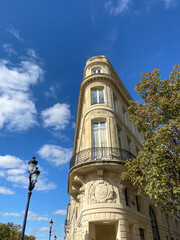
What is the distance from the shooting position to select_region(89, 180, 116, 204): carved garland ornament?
8.83 metres

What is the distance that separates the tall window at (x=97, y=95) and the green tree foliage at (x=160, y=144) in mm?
4127

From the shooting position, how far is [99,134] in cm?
1191

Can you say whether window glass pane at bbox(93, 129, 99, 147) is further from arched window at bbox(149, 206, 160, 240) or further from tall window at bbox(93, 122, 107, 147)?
arched window at bbox(149, 206, 160, 240)

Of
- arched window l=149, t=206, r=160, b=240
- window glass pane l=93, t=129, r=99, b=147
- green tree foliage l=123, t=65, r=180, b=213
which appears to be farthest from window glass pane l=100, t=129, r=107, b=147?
arched window l=149, t=206, r=160, b=240

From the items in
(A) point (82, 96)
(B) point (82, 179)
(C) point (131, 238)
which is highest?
(A) point (82, 96)

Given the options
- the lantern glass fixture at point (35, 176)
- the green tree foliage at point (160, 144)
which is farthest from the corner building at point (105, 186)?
the lantern glass fixture at point (35, 176)

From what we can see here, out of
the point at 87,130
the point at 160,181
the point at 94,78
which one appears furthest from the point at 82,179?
the point at 94,78

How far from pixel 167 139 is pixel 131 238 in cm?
619

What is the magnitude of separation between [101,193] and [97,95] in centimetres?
842

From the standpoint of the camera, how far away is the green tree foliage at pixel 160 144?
680 cm

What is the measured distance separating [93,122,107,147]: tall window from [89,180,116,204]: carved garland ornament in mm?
2776

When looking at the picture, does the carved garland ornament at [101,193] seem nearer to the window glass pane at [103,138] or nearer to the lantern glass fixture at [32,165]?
the window glass pane at [103,138]

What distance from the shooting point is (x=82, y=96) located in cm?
1695

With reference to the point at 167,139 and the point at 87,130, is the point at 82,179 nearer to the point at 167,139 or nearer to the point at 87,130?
the point at 87,130
